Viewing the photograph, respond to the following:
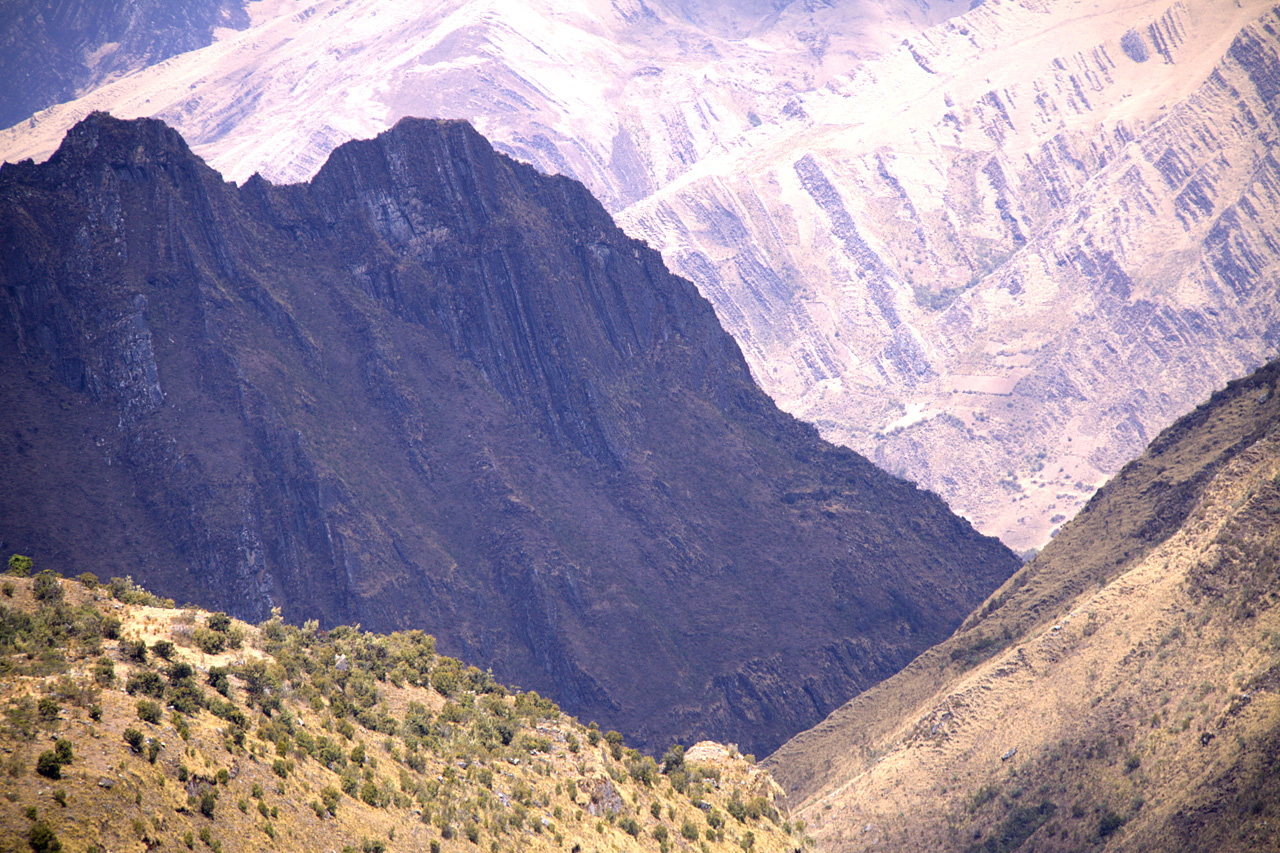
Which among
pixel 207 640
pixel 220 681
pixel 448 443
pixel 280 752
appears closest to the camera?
pixel 280 752

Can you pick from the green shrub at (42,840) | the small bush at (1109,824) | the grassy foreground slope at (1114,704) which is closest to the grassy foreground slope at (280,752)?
the green shrub at (42,840)

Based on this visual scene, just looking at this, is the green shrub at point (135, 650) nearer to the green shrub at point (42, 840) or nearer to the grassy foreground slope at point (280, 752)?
the grassy foreground slope at point (280, 752)

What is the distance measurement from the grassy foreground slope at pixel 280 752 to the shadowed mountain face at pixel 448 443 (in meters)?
75.9

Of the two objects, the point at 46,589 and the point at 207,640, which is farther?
the point at 207,640

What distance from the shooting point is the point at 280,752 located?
126ft

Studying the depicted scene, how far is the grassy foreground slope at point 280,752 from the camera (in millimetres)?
31656

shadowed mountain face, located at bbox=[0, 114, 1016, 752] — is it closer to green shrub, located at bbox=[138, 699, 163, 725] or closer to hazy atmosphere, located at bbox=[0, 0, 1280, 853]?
hazy atmosphere, located at bbox=[0, 0, 1280, 853]

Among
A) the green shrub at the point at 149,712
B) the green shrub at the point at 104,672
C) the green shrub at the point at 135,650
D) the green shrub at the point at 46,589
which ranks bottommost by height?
the green shrub at the point at 149,712

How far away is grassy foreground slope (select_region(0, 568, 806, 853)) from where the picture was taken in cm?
3166

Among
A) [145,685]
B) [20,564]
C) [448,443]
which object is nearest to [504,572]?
[448,443]

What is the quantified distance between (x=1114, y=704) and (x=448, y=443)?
323 ft

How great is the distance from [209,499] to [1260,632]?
4440 inches

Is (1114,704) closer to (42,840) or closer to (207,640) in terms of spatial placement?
(207,640)

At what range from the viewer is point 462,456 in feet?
493
